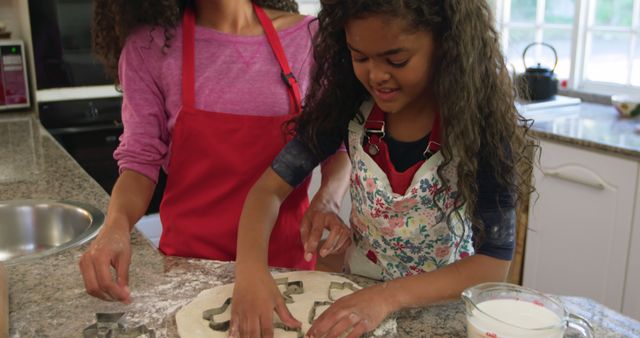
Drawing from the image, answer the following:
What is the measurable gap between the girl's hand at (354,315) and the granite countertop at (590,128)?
1352 millimetres

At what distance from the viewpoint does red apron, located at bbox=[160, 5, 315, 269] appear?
1.21m

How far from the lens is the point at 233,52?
4.10 ft

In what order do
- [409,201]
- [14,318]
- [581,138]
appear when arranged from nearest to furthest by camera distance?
[14,318] → [409,201] → [581,138]

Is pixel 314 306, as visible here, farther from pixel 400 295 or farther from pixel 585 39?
pixel 585 39

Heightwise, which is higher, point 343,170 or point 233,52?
point 233,52

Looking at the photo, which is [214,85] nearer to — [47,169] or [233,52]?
[233,52]

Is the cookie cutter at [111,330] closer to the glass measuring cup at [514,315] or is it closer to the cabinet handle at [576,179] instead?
the glass measuring cup at [514,315]

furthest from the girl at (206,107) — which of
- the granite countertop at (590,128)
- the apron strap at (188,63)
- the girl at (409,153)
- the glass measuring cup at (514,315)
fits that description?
the granite countertop at (590,128)

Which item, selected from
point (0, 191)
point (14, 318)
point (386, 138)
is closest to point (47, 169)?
point (0, 191)

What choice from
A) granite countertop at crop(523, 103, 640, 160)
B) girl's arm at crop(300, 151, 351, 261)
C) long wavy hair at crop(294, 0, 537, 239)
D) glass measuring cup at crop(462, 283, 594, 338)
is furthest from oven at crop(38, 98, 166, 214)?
glass measuring cup at crop(462, 283, 594, 338)

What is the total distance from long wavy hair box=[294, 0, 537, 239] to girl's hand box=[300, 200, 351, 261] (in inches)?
7.0

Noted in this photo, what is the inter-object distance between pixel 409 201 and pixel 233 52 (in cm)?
46

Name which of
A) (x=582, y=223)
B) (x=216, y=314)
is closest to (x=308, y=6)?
(x=582, y=223)

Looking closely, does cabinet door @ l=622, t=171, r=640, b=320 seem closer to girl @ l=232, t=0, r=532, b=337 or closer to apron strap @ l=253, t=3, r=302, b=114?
girl @ l=232, t=0, r=532, b=337
